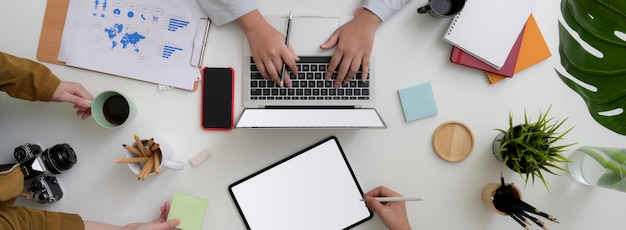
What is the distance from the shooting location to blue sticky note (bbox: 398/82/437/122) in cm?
87

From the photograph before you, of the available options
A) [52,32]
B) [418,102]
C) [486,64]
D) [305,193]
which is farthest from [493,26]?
[52,32]

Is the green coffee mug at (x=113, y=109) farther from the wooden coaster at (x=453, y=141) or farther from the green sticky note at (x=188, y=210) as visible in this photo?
the wooden coaster at (x=453, y=141)

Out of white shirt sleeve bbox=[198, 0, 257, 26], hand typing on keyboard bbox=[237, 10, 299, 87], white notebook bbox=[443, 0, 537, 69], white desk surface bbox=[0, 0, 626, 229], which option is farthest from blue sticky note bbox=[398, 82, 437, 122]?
white shirt sleeve bbox=[198, 0, 257, 26]

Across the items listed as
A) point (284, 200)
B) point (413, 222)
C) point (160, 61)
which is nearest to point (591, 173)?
point (413, 222)

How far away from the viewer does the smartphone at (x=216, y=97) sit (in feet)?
2.85

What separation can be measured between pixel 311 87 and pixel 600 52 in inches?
20.7

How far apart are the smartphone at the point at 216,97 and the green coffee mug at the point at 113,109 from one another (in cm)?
16

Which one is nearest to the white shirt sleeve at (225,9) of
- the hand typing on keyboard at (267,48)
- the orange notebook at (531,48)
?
the hand typing on keyboard at (267,48)

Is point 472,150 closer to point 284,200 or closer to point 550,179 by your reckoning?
point 550,179

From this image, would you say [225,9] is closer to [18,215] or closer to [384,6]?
[384,6]

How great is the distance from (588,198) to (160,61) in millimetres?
1074

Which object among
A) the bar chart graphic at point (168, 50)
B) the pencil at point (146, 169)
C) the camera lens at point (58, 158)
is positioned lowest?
the pencil at point (146, 169)

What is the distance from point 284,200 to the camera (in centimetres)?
87

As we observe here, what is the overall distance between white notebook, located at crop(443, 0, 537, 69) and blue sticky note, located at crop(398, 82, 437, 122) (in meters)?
0.13
